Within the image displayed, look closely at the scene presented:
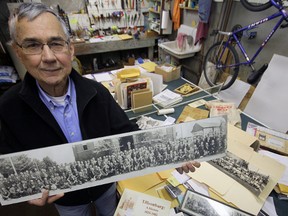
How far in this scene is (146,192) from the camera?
932 mm

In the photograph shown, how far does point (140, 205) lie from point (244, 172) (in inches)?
24.5

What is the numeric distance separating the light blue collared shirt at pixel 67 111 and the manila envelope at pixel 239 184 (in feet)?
2.40

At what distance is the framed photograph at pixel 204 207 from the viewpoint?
809mm

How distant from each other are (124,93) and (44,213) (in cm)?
137

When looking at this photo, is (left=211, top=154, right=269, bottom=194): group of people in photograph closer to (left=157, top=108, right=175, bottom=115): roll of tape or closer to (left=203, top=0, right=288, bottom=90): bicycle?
(left=157, top=108, right=175, bottom=115): roll of tape

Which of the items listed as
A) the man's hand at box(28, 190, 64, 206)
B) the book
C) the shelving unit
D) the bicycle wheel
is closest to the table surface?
the bicycle wheel

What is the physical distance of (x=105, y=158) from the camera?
0.73 m

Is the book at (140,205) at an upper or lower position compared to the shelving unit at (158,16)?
lower

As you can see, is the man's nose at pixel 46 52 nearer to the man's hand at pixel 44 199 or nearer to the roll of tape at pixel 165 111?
the man's hand at pixel 44 199

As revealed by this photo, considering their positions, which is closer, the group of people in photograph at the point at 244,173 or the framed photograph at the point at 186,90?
the group of people in photograph at the point at 244,173

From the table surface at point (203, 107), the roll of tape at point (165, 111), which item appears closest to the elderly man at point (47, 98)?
the table surface at point (203, 107)

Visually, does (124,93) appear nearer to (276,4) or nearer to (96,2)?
(276,4)

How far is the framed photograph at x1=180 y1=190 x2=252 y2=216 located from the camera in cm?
81

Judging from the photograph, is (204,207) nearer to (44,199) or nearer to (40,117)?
(44,199)
